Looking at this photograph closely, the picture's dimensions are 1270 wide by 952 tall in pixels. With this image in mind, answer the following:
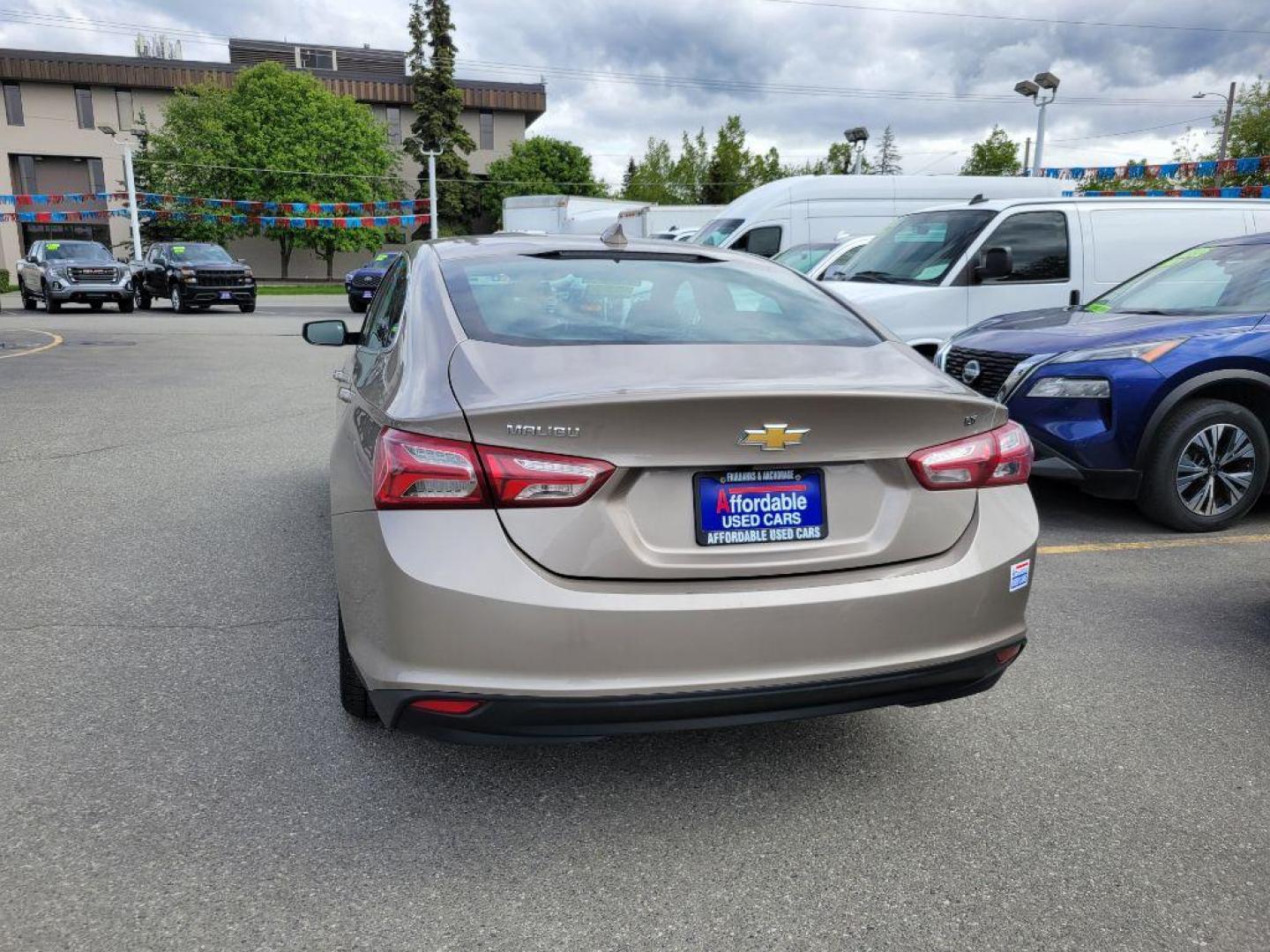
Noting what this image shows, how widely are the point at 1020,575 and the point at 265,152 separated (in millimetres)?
55728

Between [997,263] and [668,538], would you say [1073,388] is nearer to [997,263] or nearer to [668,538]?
[997,263]

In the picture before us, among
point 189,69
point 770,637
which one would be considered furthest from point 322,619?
point 189,69

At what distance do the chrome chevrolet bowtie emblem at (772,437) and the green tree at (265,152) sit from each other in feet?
180

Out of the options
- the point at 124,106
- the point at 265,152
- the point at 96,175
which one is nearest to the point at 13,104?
the point at 96,175

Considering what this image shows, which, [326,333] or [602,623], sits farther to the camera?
[326,333]

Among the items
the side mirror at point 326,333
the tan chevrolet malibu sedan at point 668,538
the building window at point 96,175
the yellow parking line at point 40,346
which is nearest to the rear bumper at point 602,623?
the tan chevrolet malibu sedan at point 668,538

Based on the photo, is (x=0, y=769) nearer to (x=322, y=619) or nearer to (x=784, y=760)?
(x=322, y=619)

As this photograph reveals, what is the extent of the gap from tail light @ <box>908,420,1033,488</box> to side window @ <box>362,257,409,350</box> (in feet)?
5.46

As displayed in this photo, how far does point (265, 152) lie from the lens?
170 feet

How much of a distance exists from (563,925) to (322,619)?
2234 mm

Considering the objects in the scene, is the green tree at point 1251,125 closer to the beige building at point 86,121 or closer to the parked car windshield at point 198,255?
the parked car windshield at point 198,255

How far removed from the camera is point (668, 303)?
3230 mm

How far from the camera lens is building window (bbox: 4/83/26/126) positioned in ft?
181

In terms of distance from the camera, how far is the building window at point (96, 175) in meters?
56.8
